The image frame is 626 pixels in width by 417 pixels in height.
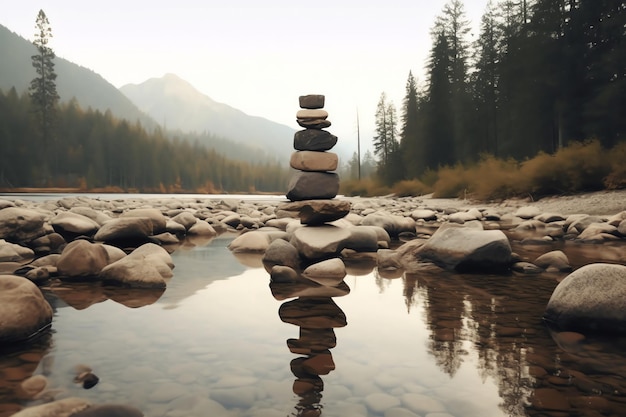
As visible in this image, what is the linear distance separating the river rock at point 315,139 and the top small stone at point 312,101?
0.40 m

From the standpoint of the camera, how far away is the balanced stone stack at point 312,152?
666 cm

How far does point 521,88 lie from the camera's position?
24922 millimetres

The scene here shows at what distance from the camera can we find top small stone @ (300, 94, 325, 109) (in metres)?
6.67

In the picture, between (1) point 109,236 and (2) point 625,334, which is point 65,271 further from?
(2) point 625,334

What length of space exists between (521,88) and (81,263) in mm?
26253

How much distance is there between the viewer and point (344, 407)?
6.31ft

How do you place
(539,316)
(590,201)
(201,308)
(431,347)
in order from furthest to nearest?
(590,201) → (201,308) → (539,316) → (431,347)

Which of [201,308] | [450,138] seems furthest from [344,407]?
[450,138]

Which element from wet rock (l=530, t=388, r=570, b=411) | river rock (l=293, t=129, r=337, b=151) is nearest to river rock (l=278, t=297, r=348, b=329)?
wet rock (l=530, t=388, r=570, b=411)

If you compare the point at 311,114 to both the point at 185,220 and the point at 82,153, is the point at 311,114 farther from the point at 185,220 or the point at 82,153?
the point at 82,153

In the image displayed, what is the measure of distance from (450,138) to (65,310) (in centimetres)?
3619

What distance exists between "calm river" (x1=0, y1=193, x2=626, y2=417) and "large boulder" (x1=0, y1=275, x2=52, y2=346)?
115 mm

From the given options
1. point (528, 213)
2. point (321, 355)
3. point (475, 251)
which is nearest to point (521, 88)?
point (528, 213)

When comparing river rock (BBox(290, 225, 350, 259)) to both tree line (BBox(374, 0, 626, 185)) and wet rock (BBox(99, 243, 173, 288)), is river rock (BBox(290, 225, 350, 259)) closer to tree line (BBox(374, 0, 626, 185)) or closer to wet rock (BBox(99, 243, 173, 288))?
wet rock (BBox(99, 243, 173, 288))
